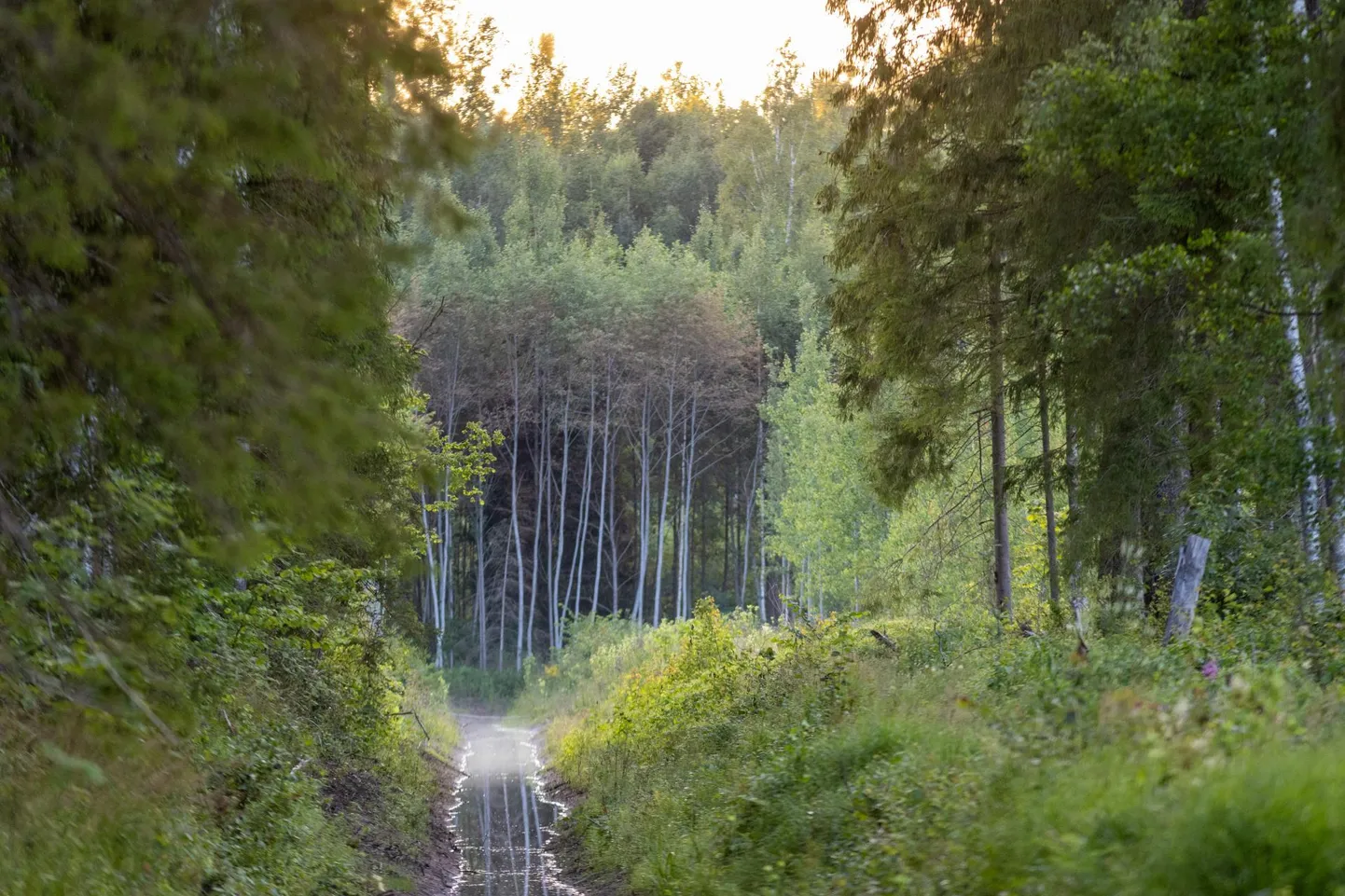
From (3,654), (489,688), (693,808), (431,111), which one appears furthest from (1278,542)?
(489,688)

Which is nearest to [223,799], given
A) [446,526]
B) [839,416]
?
[839,416]

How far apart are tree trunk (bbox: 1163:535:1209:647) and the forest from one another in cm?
4

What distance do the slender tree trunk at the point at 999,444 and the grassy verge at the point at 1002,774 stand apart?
152 centimetres

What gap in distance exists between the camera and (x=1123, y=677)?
738 cm

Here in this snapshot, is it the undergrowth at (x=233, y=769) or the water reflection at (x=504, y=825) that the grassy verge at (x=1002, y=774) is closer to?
the water reflection at (x=504, y=825)

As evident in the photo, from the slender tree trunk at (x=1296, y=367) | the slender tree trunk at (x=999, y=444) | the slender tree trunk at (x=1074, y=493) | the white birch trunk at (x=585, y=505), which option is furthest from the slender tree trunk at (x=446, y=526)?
the slender tree trunk at (x=1296, y=367)

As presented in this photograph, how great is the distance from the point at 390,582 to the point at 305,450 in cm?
961

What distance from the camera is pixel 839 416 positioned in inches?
617

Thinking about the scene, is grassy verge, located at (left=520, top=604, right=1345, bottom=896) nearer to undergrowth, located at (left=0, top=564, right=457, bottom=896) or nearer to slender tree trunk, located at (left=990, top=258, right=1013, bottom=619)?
slender tree trunk, located at (left=990, top=258, right=1013, bottom=619)

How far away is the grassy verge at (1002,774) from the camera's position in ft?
13.6

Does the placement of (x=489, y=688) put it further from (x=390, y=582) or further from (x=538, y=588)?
(x=390, y=582)

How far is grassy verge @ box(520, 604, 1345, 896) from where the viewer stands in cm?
415

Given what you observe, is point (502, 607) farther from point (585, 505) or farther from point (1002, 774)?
point (1002, 774)

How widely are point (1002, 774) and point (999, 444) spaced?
9485 millimetres
